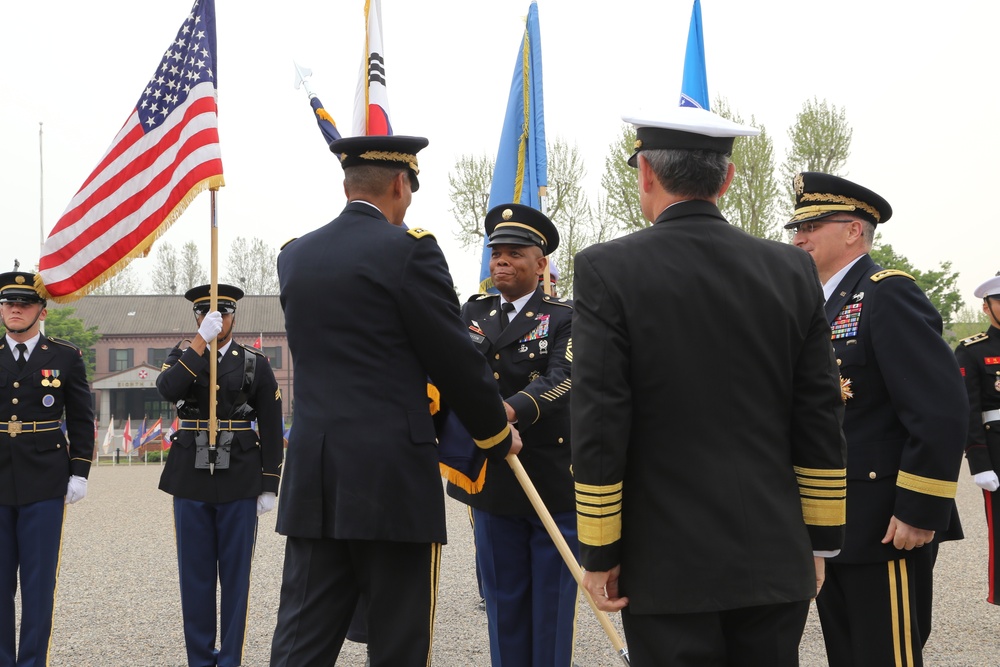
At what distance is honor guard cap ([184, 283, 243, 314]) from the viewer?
582 centimetres

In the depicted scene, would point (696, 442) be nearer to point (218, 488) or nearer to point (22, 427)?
point (218, 488)

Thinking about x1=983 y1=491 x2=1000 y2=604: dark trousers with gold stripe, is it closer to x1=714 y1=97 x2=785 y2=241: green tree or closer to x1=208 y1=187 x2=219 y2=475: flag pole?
x1=208 y1=187 x2=219 y2=475: flag pole

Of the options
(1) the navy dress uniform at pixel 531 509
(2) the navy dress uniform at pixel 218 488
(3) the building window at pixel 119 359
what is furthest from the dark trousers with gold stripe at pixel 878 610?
(3) the building window at pixel 119 359

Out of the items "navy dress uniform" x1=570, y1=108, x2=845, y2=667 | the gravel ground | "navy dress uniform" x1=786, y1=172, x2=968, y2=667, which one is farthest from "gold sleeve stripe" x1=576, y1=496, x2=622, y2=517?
the gravel ground

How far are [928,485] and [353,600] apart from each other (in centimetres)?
201

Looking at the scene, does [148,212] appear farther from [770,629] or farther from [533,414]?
[770,629]

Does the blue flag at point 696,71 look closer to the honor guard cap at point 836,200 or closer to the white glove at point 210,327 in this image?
the honor guard cap at point 836,200

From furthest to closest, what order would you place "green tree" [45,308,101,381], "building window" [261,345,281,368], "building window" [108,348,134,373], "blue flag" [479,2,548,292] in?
"building window" [108,348,134,373] < "building window" [261,345,281,368] < "green tree" [45,308,101,381] < "blue flag" [479,2,548,292]

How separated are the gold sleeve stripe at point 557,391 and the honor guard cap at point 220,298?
2.40m

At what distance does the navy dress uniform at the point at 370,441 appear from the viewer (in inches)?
122

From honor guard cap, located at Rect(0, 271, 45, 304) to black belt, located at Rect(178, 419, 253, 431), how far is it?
3.81 ft

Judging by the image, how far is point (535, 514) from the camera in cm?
439

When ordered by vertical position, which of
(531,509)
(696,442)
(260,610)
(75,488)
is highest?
(696,442)

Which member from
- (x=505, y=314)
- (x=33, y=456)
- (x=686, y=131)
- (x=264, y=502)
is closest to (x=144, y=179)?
(x=33, y=456)
